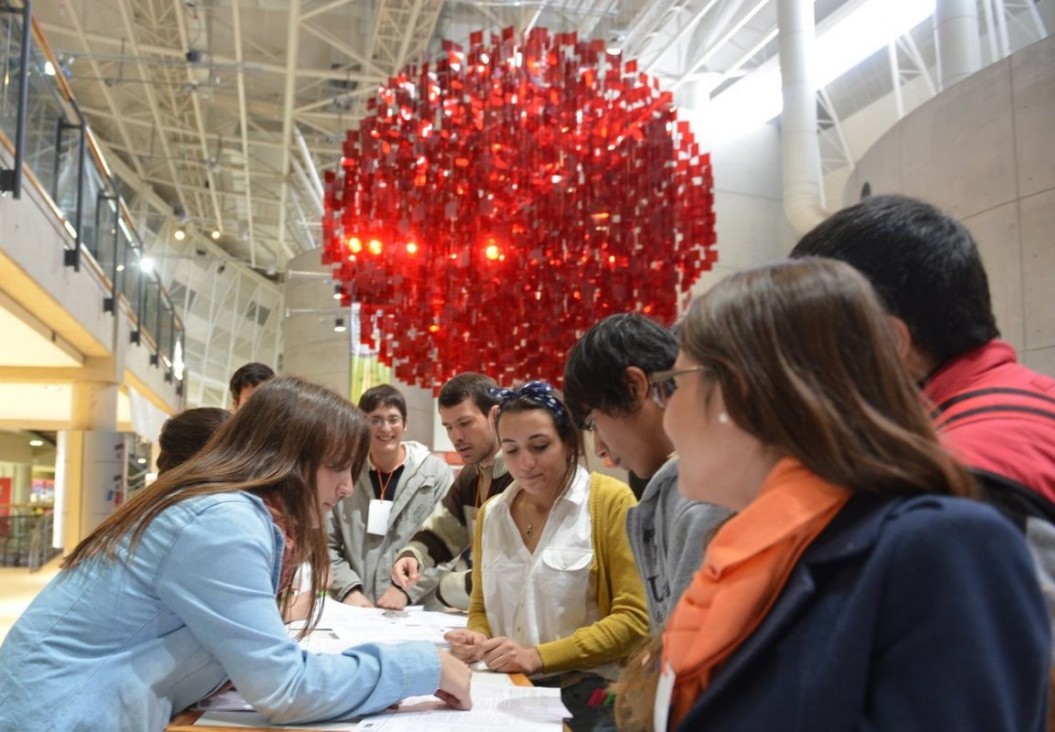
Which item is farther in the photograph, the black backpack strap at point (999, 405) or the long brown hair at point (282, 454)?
the long brown hair at point (282, 454)

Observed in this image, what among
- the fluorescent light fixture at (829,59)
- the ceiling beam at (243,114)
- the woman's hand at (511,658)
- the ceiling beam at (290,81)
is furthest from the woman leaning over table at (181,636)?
the ceiling beam at (243,114)

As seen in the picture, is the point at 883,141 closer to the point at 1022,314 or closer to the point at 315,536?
the point at 1022,314

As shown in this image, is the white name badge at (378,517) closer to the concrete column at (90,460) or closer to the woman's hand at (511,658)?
the woman's hand at (511,658)

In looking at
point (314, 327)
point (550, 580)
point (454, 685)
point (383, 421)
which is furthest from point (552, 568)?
point (314, 327)

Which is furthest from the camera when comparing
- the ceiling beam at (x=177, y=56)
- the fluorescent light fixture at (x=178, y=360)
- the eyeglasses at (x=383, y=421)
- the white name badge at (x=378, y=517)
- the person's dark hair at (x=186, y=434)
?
the fluorescent light fixture at (x=178, y=360)

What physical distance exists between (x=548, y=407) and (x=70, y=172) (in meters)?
6.42

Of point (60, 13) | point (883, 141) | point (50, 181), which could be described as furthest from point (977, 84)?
point (60, 13)

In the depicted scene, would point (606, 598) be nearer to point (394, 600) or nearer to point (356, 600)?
point (394, 600)

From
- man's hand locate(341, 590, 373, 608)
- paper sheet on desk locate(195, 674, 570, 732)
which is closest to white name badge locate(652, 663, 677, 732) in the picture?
paper sheet on desk locate(195, 674, 570, 732)

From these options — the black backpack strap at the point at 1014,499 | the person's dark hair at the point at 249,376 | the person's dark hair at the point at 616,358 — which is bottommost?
the black backpack strap at the point at 1014,499

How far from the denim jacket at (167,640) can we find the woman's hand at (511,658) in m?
0.41

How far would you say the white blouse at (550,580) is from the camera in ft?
6.95

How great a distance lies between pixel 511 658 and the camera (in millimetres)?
1943

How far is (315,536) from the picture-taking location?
1796 millimetres
